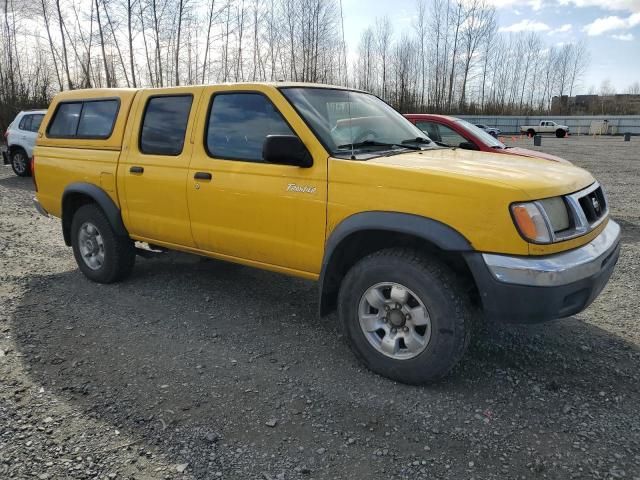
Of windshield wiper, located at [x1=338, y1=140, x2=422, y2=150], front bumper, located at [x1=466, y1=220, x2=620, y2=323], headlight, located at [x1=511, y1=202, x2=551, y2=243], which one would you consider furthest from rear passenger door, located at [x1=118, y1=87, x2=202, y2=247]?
headlight, located at [x1=511, y1=202, x2=551, y2=243]

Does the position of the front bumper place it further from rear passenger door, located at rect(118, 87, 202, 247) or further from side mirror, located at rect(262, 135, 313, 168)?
rear passenger door, located at rect(118, 87, 202, 247)

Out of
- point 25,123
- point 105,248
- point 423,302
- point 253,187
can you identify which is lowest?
point 105,248

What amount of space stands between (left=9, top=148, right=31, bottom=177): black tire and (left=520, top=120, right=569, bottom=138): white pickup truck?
39.4 meters

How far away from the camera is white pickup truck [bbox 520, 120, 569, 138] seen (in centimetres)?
4231

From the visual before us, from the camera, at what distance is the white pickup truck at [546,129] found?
4231 cm

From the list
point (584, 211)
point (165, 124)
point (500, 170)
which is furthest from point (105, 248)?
point (584, 211)

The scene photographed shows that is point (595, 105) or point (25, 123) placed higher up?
point (595, 105)

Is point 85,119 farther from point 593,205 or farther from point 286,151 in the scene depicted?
point 593,205

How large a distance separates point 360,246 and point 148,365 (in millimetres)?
1685

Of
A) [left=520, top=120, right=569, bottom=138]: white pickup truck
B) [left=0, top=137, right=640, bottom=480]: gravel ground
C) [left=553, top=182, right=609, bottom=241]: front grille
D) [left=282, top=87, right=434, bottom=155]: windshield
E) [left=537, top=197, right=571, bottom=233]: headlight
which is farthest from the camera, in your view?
[left=520, top=120, right=569, bottom=138]: white pickup truck

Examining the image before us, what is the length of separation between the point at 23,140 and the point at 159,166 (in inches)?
429

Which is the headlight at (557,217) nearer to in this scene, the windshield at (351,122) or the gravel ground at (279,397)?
the gravel ground at (279,397)

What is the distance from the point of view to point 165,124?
4461 millimetres

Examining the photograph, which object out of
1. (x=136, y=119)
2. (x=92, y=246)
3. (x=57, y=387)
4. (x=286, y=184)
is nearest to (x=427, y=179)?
(x=286, y=184)
